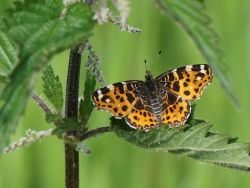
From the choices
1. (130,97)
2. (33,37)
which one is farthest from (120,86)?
(33,37)

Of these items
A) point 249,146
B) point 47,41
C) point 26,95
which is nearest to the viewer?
point 26,95

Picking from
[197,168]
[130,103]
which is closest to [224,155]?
[130,103]

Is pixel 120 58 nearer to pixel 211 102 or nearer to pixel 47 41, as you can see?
pixel 211 102

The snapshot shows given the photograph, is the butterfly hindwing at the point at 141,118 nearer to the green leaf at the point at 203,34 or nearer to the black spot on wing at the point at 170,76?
the black spot on wing at the point at 170,76

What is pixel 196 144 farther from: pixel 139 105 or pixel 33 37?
pixel 33 37

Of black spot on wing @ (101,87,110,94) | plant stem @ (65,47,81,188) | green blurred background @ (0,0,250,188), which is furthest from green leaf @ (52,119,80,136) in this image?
green blurred background @ (0,0,250,188)

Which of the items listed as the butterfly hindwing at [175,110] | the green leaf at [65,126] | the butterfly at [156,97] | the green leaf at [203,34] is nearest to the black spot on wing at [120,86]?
the butterfly at [156,97]

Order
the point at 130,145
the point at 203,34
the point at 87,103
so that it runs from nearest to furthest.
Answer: the point at 203,34 < the point at 87,103 < the point at 130,145
